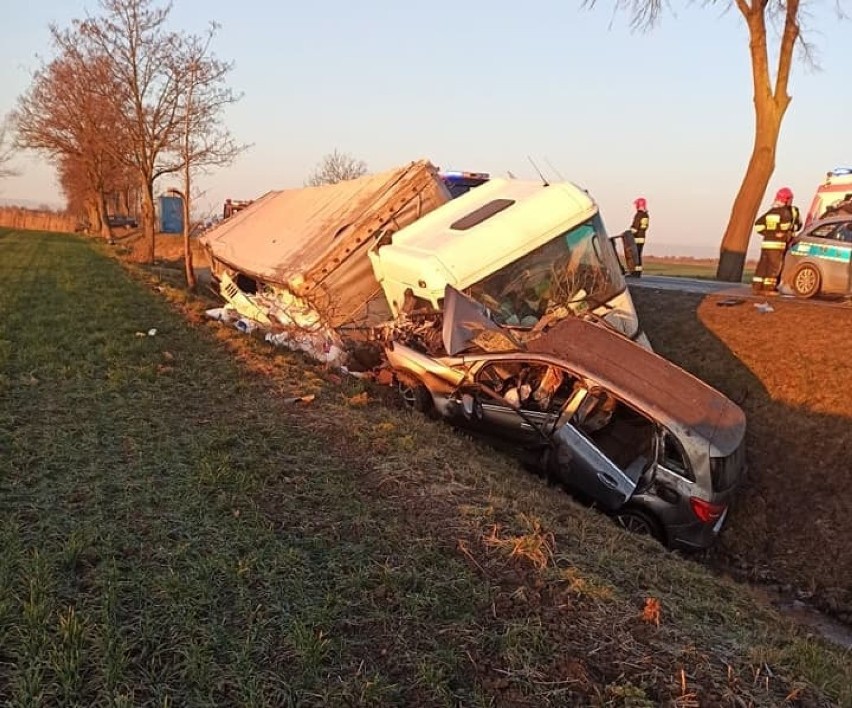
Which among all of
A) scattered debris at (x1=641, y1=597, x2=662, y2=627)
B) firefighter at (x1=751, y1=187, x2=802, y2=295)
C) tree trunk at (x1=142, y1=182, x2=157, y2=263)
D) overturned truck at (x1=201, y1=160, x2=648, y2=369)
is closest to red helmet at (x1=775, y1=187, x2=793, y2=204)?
firefighter at (x1=751, y1=187, x2=802, y2=295)

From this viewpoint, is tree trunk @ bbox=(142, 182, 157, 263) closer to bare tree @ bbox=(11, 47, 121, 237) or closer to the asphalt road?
bare tree @ bbox=(11, 47, 121, 237)

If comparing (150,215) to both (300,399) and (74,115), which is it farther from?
(300,399)

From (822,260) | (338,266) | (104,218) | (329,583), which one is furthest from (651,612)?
(104,218)

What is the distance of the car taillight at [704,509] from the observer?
5219 mm

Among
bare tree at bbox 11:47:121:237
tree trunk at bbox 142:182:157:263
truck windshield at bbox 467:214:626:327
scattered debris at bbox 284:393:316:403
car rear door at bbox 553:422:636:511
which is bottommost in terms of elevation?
car rear door at bbox 553:422:636:511

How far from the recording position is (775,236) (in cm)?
1134

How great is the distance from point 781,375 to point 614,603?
5.92 metres

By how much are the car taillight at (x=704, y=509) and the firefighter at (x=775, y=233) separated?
24.4 ft

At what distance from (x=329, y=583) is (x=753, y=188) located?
50.4ft

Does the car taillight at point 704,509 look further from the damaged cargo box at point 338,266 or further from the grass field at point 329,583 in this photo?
the damaged cargo box at point 338,266

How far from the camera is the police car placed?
10.3m

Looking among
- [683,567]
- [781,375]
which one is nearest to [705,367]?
[781,375]

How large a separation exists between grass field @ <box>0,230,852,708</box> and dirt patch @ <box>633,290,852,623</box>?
1768 millimetres

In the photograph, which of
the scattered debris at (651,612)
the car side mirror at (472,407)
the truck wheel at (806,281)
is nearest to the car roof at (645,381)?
the car side mirror at (472,407)
